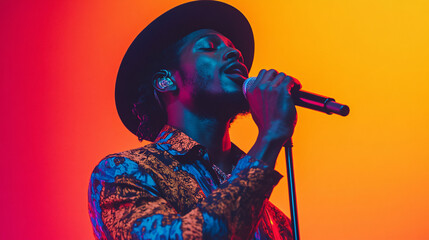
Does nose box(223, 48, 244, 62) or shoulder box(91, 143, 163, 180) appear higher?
nose box(223, 48, 244, 62)

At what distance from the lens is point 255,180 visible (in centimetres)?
97

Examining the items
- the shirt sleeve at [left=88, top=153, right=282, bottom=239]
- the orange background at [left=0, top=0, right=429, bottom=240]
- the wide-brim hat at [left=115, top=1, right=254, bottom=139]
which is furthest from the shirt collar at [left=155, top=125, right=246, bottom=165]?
the orange background at [left=0, top=0, right=429, bottom=240]

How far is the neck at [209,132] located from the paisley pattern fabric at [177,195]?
101 mm

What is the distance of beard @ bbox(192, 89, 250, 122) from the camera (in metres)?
1.51

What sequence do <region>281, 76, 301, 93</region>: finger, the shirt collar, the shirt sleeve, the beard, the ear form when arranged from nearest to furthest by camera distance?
the shirt sleeve, <region>281, 76, 301, 93</region>: finger, the shirt collar, the beard, the ear

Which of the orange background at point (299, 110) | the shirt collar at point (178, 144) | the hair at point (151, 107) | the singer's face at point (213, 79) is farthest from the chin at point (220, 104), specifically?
the orange background at point (299, 110)

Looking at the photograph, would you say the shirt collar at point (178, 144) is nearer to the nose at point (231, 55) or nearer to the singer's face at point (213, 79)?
the singer's face at point (213, 79)

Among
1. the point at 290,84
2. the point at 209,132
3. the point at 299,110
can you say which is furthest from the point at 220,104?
the point at 299,110

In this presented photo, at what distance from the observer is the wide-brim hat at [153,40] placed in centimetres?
174

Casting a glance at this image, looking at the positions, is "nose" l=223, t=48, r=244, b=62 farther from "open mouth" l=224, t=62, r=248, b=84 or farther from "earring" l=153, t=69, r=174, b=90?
"earring" l=153, t=69, r=174, b=90

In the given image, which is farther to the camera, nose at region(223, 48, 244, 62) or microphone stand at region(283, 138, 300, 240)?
nose at region(223, 48, 244, 62)

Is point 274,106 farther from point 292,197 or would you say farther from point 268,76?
point 292,197

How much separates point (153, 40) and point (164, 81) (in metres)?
0.21
